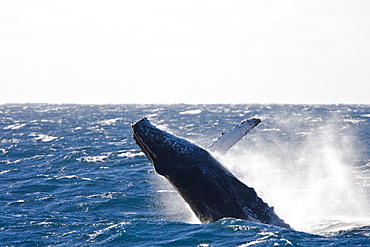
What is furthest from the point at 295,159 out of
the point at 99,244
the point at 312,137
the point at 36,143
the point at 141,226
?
the point at 36,143

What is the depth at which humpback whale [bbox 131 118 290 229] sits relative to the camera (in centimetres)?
832

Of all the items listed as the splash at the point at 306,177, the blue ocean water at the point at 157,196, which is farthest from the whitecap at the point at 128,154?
the splash at the point at 306,177

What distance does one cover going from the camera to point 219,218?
8477 mm

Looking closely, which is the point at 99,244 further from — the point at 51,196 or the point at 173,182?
the point at 51,196

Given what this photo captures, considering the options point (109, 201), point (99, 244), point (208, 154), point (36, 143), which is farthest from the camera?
point (36, 143)

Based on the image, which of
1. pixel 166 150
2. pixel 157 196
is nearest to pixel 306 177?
pixel 157 196

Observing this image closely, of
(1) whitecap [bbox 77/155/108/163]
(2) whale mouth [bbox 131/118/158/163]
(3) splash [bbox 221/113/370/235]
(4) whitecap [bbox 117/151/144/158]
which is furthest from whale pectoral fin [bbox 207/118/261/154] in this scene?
(4) whitecap [bbox 117/151/144/158]

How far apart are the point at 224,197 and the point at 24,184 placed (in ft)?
29.0

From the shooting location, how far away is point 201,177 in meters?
8.32

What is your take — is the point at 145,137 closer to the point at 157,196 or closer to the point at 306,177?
the point at 157,196

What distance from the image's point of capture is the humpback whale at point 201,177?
8320 mm

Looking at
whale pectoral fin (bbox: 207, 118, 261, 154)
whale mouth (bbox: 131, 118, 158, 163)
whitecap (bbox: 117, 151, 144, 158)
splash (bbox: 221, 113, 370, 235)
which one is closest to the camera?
whale mouth (bbox: 131, 118, 158, 163)

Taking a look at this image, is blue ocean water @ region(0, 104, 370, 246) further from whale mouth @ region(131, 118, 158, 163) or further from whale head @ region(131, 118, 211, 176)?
whale mouth @ region(131, 118, 158, 163)

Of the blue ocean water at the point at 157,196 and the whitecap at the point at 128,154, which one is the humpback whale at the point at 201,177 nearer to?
the blue ocean water at the point at 157,196
